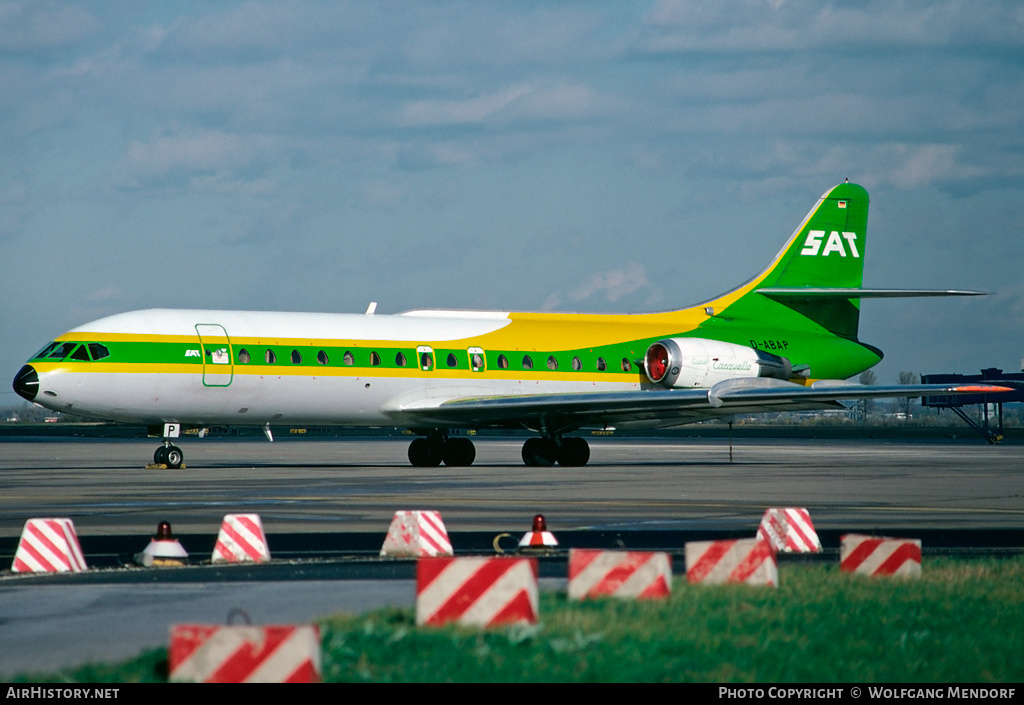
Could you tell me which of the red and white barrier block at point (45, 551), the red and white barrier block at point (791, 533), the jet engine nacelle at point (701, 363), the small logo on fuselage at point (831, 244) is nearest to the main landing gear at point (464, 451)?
the jet engine nacelle at point (701, 363)

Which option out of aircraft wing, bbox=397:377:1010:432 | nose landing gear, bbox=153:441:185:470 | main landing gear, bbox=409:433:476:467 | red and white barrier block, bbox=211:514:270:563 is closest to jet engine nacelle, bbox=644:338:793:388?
aircraft wing, bbox=397:377:1010:432

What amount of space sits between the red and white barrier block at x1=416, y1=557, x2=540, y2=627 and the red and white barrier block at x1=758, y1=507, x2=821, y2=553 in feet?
21.5

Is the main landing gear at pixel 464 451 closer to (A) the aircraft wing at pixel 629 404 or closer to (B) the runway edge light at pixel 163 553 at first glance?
(A) the aircraft wing at pixel 629 404

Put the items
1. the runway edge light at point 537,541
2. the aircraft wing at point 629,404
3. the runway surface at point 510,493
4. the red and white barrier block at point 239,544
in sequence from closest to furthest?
the red and white barrier block at point 239,544, the runway edge light at point 537,541, the runway surface at point 510,493, the aircraft wing at point 629,404

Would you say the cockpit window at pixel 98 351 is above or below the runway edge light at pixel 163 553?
above

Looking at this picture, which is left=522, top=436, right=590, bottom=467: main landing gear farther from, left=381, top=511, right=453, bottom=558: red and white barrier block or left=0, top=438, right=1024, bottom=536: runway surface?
left=381, top=511, right=453, bottom=558: red and white barrier block

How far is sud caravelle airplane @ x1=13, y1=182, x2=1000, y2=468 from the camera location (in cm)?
3200

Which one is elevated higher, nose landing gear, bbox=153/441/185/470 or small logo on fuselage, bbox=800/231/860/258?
small logo on fuselage, bbox=800/231/860/258

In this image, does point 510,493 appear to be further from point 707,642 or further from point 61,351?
point 707,642

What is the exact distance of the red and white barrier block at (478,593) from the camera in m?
8.84

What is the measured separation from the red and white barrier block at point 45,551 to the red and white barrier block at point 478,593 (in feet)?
17.9

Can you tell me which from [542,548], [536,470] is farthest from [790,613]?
[536,470]

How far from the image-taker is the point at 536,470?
34.8 m

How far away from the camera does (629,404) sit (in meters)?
34.9
